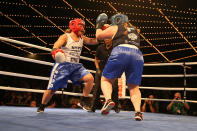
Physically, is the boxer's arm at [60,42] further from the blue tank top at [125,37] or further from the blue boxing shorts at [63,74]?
the blue tank top at [125,37]

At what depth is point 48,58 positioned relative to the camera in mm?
8805

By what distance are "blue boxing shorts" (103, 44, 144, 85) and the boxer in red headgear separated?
52 centimetres

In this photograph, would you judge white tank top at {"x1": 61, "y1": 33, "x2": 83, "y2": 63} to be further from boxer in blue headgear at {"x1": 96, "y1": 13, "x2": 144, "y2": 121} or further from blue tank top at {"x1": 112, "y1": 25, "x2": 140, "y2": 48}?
blue tank top at {"x1": 112, "y1": 25, "x2": 140, "y2": 48}

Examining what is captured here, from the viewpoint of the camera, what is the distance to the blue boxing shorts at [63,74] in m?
2.24

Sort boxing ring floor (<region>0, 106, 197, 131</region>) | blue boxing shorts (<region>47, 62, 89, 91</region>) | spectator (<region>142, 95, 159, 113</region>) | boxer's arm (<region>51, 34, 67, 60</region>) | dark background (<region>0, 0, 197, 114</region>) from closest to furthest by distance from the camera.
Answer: boxing ring floor (<region>0, 106, 197, 131</region>)
boxer's arm (<region>51, 34, 67, 60</region>)
blue boxing shorts (<region>47, 62, 89, 91</region>)
spectator (<region>142, 95, 159, 113</region>)
dark background (<region>0, 0, 197, 114</region>)

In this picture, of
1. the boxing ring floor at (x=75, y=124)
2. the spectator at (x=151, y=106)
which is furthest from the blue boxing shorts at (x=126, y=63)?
the spectator at (x=151, y=106)

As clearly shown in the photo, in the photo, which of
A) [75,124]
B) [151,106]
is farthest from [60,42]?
[151,106]

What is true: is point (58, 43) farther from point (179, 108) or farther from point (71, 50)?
point (179, 108)

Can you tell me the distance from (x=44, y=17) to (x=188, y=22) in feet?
11.6

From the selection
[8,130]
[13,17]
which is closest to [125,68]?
[8,130]

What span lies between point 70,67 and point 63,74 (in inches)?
4.4

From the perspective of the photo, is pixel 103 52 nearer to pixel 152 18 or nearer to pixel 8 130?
pixel 8 130

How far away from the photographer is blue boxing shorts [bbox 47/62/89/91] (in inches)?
88.2

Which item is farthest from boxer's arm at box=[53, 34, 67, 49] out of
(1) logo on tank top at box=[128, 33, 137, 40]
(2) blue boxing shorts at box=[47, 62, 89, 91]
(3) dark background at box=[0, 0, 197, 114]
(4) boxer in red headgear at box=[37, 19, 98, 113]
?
(3) dark background at box=[0, 0, 197, 114]
